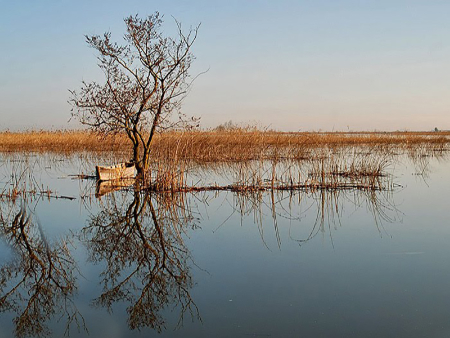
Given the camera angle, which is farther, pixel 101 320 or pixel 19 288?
pixel 19 288

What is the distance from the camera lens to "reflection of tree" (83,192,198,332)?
3.18 metres

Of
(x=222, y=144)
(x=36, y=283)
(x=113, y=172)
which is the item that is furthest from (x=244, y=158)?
(x=36, y=283)

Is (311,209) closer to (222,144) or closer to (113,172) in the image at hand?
(113,172)

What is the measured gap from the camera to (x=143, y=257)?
166 inches

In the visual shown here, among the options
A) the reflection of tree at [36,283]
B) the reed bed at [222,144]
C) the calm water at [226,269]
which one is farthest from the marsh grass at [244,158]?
the reflection of tree at [36,283]

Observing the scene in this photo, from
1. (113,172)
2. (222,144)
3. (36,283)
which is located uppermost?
(222,144)

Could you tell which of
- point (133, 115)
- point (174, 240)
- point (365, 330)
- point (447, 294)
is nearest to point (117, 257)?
point (174, 240)

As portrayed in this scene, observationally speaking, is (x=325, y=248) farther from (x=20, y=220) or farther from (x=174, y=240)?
(x=20, y=220)

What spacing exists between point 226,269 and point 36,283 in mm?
1469

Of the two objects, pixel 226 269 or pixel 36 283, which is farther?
pixel 226 269

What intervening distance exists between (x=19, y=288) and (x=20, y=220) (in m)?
2.75

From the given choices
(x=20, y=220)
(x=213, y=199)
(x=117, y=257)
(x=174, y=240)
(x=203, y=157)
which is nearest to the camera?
(x=117, y=257)

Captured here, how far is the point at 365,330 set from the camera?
8.93ft

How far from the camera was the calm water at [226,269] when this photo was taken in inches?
113
